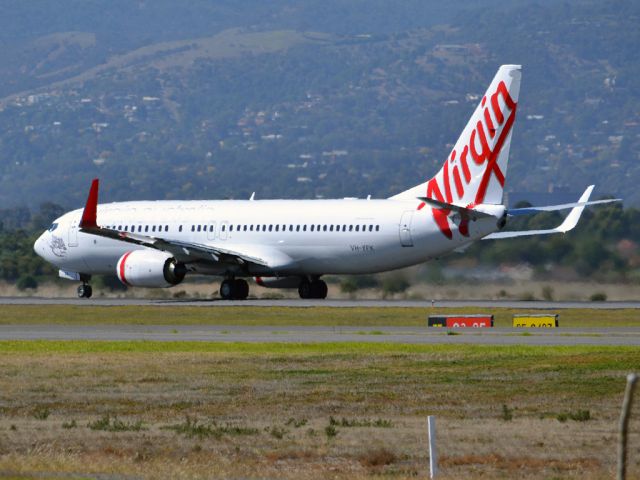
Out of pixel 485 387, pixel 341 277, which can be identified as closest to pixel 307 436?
pixel 485 387

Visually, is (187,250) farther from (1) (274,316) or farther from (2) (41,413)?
(2) (41,413)

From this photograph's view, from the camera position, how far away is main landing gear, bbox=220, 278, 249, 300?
217 ft

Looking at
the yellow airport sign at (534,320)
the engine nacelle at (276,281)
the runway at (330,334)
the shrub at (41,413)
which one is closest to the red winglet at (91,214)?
the engine nacelle at (276,281)

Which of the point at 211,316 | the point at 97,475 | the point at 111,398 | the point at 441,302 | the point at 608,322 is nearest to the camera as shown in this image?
the point at 97,475

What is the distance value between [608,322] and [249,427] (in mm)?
25723

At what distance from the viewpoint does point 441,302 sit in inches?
2475

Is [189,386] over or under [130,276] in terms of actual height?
under

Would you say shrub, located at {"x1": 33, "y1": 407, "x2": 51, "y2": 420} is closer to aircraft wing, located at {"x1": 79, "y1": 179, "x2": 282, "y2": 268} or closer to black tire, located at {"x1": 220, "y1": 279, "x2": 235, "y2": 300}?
aircraft wing, located at {"x1": 79, "y1": 179, "x2": 282, "y2": 268}

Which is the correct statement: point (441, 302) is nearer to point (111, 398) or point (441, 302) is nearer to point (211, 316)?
point (211, 316)

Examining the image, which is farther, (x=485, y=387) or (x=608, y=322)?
(x=608, y=322)

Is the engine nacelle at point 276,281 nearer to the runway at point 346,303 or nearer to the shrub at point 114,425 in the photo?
the runway at point 346,303

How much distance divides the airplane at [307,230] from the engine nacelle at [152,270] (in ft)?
0.13

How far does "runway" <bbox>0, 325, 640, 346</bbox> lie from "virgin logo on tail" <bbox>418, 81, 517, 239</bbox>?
1224cm

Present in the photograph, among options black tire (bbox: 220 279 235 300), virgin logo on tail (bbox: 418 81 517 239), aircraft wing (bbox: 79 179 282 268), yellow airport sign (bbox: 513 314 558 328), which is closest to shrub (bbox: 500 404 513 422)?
yellow airport sign (bbox: 513 314 558 328)
